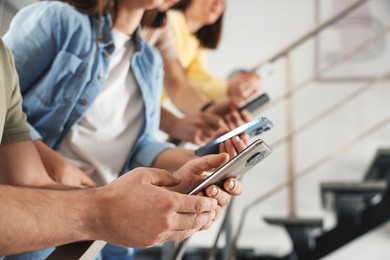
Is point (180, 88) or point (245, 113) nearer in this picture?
point (245, 113)

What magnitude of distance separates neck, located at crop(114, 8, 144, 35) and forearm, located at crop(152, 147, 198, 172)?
8.8 inches

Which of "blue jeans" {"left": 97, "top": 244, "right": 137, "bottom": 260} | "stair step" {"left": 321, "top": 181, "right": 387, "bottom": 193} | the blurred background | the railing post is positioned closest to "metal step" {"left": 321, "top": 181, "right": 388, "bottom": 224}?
"stair step" {"left": 321, "top": 181, "right": 387, "bottom": 193}

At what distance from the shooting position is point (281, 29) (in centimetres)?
238

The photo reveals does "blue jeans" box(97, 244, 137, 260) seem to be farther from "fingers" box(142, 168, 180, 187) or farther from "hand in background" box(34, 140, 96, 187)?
"fingers" box(142, 168, 180, 187)

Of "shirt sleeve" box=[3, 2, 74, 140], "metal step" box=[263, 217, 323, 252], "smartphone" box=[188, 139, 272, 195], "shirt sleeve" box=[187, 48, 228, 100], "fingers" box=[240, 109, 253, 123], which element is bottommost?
"metal step" box=[263, 217, 323, 252]

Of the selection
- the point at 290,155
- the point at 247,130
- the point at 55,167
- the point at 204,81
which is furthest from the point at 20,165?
the point at 290,155

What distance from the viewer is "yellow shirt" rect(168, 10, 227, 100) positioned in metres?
1.23

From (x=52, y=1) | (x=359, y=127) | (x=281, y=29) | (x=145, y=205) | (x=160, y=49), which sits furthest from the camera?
(x=281, y=29)

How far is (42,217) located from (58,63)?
327 mm

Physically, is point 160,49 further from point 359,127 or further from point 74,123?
point 359,127

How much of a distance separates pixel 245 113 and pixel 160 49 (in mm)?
312

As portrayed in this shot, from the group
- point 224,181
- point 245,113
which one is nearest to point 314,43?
point 245,113

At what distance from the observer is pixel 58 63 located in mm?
667

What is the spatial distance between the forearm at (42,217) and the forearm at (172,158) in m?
0.27
